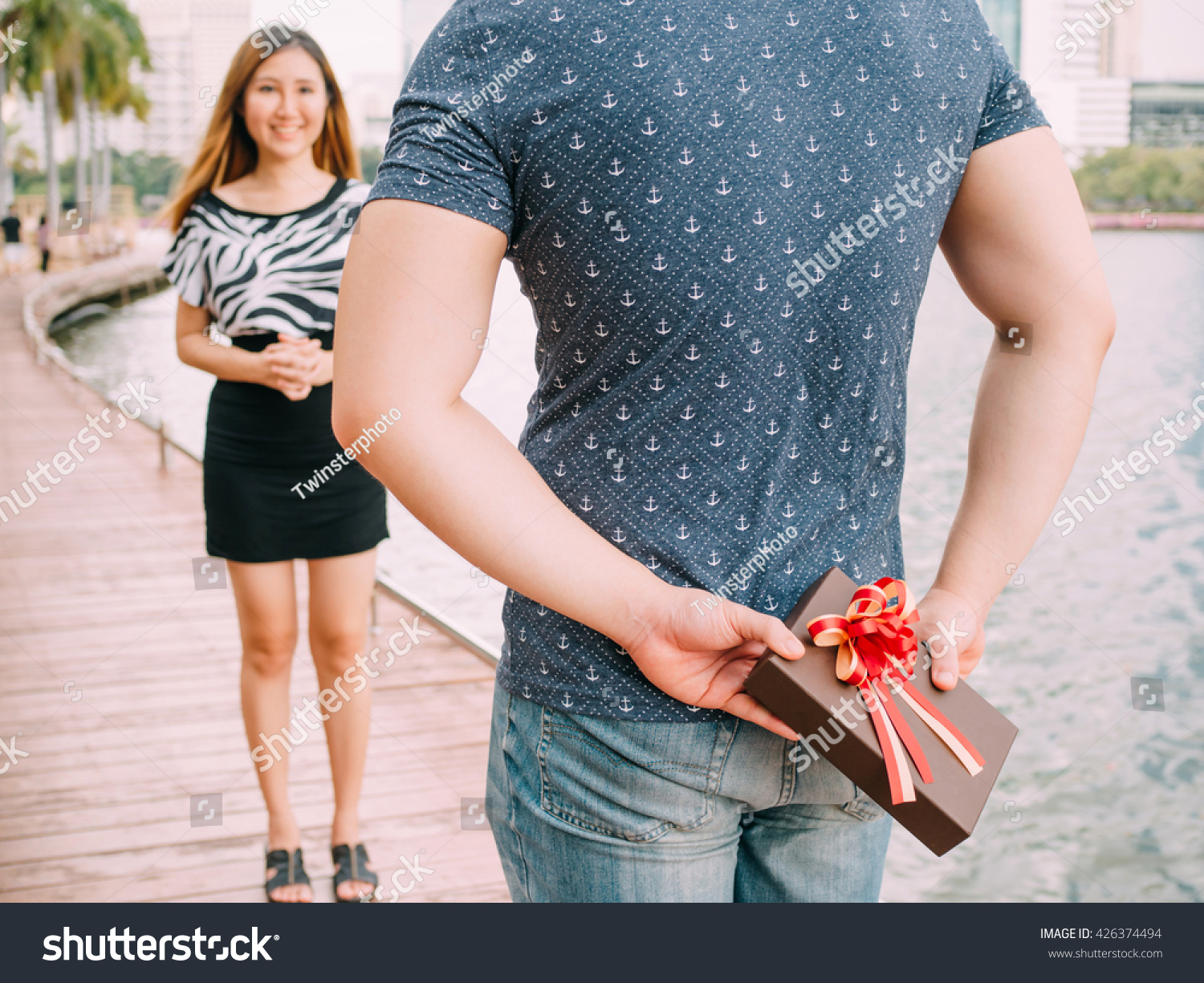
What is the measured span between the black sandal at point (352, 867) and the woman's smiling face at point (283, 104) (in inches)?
51.1

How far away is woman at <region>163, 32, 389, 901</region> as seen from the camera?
1.84 m

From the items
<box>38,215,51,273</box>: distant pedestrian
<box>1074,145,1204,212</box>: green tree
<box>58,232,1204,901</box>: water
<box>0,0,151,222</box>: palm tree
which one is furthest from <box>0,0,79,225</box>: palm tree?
<box>1074,145,1204,212</box>: green tree

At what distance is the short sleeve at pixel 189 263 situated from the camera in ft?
6.05

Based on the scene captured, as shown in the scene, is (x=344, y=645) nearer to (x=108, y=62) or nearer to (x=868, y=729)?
(x=868, y=729)

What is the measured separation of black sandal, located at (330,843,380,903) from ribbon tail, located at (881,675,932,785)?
1.54 metres

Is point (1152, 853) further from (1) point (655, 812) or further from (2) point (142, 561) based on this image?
(1) point (655, 812)

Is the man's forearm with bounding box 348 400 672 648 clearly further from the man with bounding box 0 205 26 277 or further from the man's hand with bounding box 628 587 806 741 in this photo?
the man with bounding box 0 205 26 277

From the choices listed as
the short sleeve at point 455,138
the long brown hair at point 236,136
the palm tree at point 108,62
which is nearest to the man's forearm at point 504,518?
the short sleeve at point 455,138

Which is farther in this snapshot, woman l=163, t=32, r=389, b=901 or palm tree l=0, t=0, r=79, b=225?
palm tree l=0, t=0, r=79, b=225

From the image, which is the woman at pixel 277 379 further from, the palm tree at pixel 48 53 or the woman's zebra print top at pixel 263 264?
the palm tree at pixel 48 53
